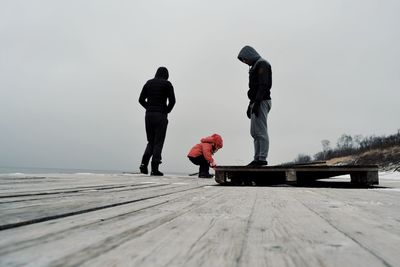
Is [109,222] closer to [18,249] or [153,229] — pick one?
[153,229]

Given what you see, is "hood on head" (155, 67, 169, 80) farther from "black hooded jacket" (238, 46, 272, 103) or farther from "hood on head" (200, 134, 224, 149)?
"black hooded jacket" (238, 46, 272, 103)

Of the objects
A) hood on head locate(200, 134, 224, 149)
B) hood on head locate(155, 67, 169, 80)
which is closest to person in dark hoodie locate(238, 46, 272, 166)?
hood on head locate(200, 134, 224, 149)

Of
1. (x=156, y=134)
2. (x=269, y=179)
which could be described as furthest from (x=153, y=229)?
(x=156, y=134)

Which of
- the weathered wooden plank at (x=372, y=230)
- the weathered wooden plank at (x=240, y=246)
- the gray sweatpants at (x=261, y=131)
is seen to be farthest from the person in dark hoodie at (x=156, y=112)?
the weathered wooden plank at (x=240, y=246)

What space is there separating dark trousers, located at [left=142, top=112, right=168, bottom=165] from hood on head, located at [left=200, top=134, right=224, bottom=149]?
0.80 meters

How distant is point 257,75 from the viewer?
15.1 feet

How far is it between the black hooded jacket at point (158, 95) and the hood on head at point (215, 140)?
958 millimetres

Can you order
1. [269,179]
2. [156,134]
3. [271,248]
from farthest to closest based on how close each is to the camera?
[156,134]
[269,179]
[271,248]

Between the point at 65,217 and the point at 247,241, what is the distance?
487 millimetres

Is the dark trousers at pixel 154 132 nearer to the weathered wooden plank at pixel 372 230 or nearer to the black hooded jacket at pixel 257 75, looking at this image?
the black hooded jacket at pixel 257 75

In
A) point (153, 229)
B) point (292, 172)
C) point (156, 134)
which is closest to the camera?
point (153, 229)

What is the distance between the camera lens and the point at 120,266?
1.56 feet

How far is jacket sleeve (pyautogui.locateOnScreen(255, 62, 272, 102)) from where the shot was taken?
4449mm

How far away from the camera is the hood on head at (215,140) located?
6.37 metres
